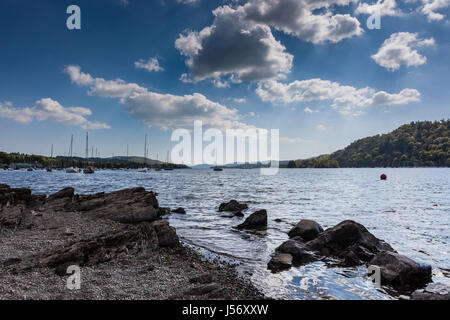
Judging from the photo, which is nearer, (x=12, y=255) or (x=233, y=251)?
(x=12, y=255)

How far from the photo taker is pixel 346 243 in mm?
12820

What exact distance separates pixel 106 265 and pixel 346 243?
11.3m

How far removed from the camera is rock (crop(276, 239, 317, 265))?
37.7 ft

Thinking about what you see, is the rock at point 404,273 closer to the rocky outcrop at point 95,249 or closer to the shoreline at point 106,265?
the shoreline at point 106,265

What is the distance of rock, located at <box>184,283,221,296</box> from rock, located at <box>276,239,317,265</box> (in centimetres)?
543

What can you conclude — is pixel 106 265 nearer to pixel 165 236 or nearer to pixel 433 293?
pixel 165 236

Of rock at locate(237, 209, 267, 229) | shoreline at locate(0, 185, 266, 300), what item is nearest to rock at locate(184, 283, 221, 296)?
shoreline at locate(0, 185, 266, 300)

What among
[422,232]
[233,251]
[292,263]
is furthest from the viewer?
[422,232]

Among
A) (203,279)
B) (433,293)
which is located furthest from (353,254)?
(203,279)
